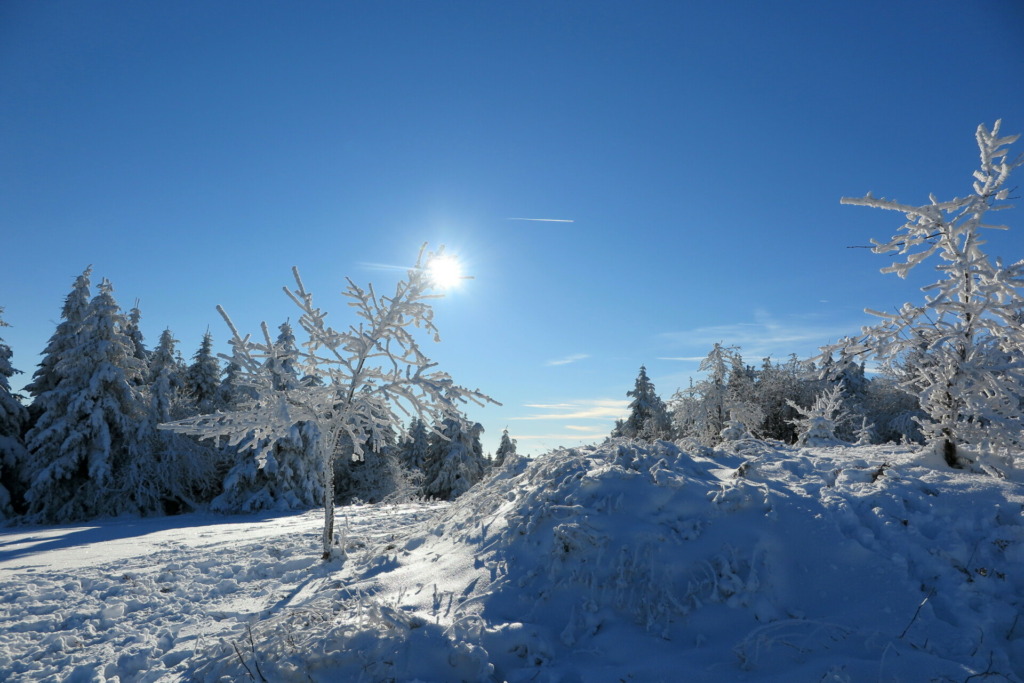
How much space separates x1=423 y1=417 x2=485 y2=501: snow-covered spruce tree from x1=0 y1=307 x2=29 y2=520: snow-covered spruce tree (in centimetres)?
1873

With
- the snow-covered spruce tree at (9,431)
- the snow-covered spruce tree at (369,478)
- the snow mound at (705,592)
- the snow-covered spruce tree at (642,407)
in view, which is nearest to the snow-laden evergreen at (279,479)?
the snow-covered spruce tree at (369,478)

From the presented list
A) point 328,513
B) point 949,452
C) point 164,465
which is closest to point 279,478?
point 164,465

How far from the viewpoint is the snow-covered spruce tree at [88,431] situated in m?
18.2

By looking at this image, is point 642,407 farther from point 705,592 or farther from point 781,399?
point 705,592

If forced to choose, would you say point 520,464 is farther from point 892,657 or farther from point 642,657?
point 892,657

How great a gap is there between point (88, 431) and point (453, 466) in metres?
18.5

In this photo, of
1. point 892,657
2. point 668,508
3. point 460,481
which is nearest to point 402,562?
point 668,508

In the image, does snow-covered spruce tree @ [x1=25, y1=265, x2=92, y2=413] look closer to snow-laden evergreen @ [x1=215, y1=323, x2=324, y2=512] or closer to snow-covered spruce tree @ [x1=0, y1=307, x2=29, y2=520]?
snow-covered spruce tree @ [x1=0, y1=307, x2=29, y2=520]

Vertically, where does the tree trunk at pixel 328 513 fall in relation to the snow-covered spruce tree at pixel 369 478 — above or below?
above

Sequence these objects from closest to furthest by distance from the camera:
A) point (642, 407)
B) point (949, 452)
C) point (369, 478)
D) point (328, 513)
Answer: point (949, 452) → point (328, 513) → point (369, 478) → point (642, 407)

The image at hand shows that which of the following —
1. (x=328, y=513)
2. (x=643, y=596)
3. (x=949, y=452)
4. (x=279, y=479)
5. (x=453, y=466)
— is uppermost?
(x=949, y=452)

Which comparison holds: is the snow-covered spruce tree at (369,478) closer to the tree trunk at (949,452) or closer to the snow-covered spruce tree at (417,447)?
the snow-covered spruce tree at (417,447)

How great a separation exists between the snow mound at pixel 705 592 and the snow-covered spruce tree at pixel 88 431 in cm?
1936

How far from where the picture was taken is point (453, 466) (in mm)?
31250
